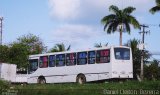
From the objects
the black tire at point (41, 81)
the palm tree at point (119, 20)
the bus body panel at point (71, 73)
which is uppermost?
the palm tree at point (119, 20)

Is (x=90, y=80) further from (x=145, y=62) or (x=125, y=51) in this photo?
(x=145, y=62)

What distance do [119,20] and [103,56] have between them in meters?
28.1

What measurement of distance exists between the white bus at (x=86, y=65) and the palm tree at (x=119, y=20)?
23.8 meters

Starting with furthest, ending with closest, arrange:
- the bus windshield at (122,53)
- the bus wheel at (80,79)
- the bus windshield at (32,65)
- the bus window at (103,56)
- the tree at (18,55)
Answer: the tree at (18,55), the bus windshield at (32,65), the bus wheel at (80,79), the bus windshield at (122,53), the bus window at (103,56)

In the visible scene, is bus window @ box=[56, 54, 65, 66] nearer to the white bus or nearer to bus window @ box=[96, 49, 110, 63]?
the white bus

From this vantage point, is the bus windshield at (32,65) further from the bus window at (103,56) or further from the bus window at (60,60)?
the bus window at (103,56)

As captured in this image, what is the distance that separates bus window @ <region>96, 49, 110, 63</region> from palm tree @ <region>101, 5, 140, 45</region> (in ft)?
88.6

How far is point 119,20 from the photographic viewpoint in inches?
2323

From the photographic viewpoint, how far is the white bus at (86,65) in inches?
1230

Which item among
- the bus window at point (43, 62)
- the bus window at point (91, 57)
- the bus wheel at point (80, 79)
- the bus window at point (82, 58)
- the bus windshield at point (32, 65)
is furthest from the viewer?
the bus windshield at point (32, 65)

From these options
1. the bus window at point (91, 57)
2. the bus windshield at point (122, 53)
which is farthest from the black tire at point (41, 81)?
the bus windshield at point (122, 53)

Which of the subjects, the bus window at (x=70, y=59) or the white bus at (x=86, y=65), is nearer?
the white bus at (x=86, y=65)

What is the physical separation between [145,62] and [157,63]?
2.34 m

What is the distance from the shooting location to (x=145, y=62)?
220 feet
